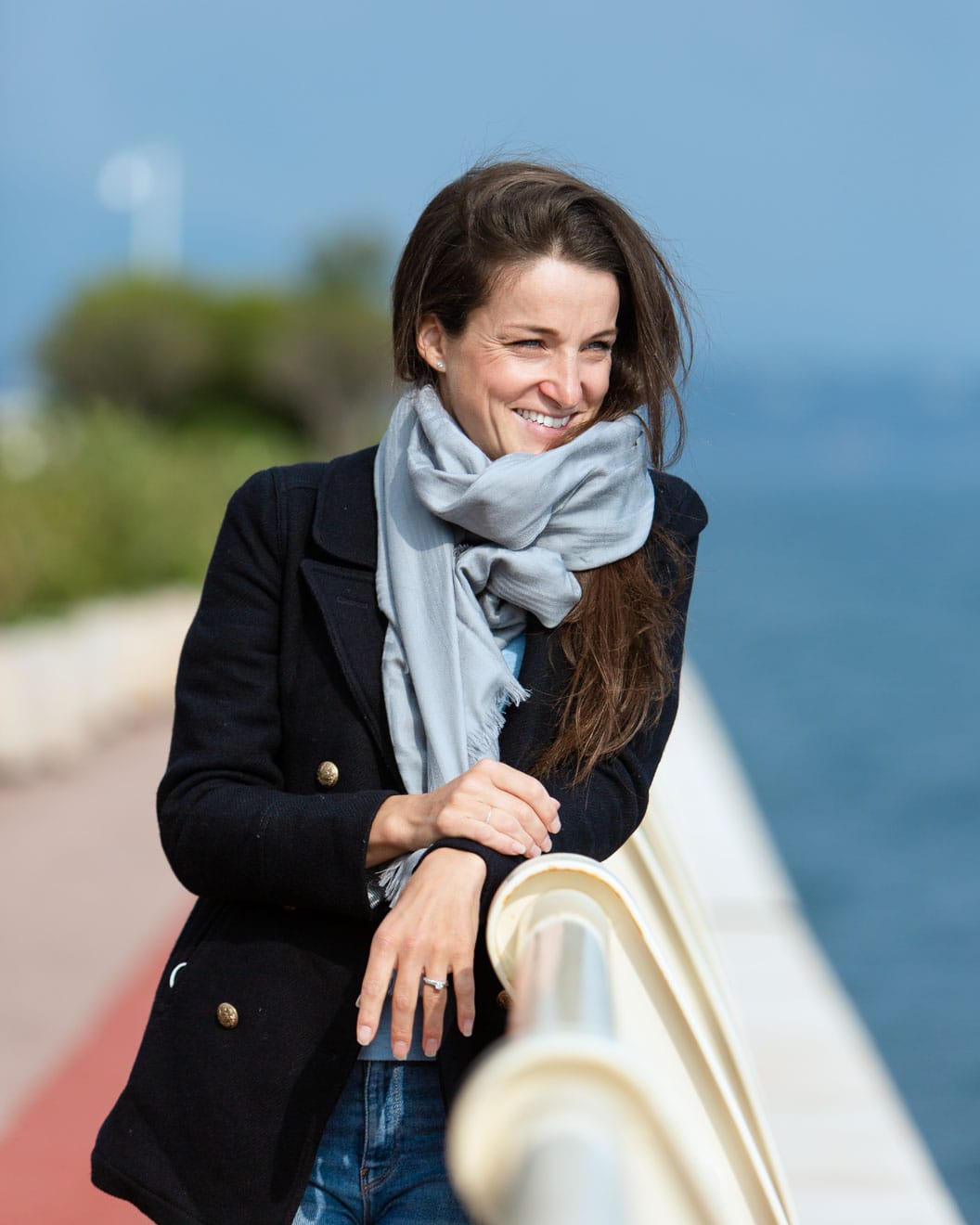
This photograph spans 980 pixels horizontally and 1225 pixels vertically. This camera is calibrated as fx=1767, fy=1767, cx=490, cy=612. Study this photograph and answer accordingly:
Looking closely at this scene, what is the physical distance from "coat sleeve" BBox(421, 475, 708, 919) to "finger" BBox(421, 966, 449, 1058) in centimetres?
10

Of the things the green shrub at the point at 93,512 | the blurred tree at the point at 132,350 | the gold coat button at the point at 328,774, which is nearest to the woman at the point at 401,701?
the gold coat button at the point at 328,774

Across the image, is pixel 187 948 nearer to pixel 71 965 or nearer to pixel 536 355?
→ pixel 536 355

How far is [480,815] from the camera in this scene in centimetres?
184

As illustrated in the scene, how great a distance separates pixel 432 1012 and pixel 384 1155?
0.83 ft

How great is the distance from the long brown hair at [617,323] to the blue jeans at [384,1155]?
39cm

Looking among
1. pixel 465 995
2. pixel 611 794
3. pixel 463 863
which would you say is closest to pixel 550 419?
pixel 611 794

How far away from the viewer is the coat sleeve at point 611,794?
1.85 m

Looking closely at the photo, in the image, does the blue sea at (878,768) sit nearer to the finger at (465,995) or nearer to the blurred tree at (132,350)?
the finger at (465,995)

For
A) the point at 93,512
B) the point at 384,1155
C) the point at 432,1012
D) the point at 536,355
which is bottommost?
the point at 93,512

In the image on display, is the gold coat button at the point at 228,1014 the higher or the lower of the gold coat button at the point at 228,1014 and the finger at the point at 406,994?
the lower

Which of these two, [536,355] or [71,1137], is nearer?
[536,355]

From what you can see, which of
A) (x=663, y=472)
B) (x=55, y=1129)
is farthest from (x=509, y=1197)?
(x=55, y=1129)

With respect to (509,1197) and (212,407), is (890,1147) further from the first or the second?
(212,407)

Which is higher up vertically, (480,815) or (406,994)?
(480,815)
